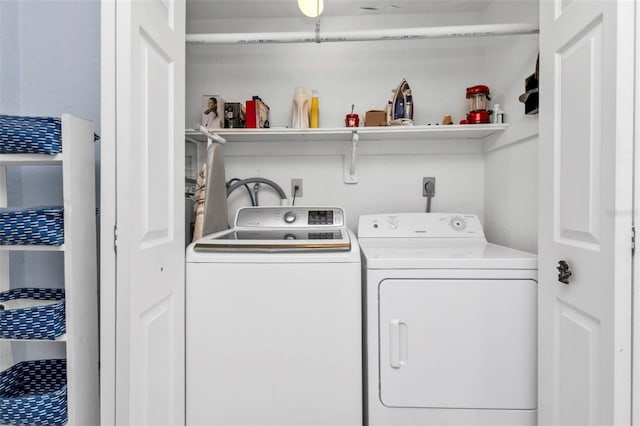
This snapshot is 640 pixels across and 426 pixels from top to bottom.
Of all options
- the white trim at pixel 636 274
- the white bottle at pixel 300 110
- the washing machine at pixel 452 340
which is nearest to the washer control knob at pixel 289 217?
the white bottle at pixel 300 110

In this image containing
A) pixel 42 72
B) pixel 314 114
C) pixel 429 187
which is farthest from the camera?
pixel 429 187

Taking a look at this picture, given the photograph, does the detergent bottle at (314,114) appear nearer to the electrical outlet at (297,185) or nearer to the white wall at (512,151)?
the electrical outlet at (297,185)

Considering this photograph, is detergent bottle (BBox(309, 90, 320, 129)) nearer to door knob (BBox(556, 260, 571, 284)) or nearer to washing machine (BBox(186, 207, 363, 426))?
washing machine (BBox(186, 207, 363, 426))

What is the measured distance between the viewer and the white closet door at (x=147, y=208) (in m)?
0.95

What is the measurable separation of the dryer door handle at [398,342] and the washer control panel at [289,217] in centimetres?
81

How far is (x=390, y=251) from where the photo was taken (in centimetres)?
161

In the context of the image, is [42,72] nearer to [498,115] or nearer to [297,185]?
[297,185]

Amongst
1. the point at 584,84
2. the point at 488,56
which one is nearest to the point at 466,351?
the point at 584,84

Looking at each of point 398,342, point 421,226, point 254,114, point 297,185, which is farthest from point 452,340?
point 254,114

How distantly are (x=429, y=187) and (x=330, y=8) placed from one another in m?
1.33

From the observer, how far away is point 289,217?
6.78ft

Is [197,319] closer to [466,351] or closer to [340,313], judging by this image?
[340,313]

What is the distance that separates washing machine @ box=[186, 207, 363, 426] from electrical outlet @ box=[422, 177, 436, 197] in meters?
1.10

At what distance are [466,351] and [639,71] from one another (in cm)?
107
